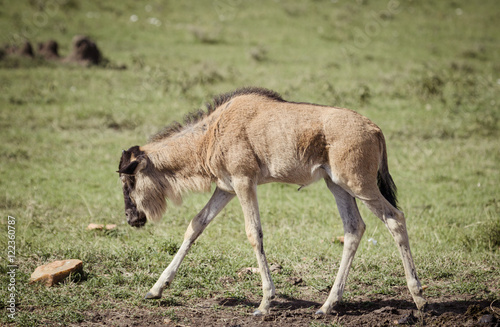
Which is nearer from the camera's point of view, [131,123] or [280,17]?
[131,123]

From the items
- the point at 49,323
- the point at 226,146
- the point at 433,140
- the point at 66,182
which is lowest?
the point at 433,140

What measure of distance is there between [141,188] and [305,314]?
2.27 metres

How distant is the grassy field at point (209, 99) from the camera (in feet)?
19.3

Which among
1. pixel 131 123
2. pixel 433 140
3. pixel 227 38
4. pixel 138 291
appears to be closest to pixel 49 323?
pixel 138 291

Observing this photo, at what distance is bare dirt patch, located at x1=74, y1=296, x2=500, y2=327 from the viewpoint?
4.91 metres

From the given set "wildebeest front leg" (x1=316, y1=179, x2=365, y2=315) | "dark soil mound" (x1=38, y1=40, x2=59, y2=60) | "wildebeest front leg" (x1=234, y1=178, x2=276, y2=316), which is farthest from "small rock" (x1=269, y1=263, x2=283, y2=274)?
"dark soil mound" (x1=38, y1=40, x2=59, y2=60)

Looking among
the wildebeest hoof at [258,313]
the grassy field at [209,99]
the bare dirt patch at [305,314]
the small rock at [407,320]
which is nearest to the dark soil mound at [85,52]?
the grassy field at [209,99]

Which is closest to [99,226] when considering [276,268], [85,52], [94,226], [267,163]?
[94,226]

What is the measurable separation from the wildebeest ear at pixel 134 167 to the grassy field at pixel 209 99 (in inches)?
47.1

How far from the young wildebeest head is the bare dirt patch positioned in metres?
1.18

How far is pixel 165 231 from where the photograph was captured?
7477 mm

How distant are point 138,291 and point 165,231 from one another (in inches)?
75.9

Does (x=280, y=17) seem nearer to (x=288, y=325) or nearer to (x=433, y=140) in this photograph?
(x=433, y=140)

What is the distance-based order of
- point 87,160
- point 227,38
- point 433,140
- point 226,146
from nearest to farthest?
point 226,146
point 87,160
point 433,140
point 227,38
